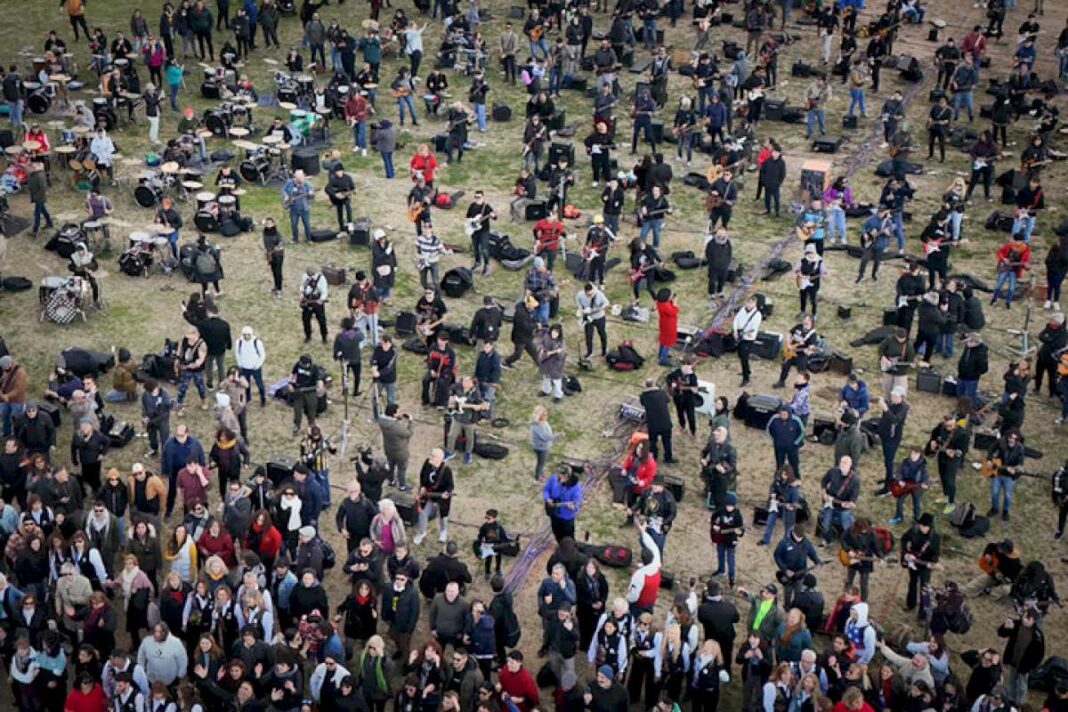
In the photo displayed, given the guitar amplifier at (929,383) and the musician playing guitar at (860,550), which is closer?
the musician playing guitar at (860,550)

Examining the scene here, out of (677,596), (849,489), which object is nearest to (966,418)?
(849,489)

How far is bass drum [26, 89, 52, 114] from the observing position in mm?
38125

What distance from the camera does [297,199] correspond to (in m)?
31.3

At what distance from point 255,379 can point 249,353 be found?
84 centimetres

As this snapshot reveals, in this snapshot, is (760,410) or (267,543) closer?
(267,543)

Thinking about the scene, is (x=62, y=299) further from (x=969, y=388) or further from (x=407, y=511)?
(x=969, y=388)

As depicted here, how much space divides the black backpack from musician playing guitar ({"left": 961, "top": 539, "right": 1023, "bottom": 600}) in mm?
11298

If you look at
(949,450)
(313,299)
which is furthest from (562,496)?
(313,299)

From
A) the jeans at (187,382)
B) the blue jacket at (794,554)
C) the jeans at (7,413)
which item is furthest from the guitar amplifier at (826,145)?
the jeans at (7,413)

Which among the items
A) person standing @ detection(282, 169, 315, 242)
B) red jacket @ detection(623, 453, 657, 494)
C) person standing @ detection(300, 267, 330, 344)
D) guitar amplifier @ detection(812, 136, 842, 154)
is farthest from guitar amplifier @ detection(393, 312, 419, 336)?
guitar amplifier @ detection(812, 136, 842, 154)

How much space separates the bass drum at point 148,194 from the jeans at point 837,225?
1335cm

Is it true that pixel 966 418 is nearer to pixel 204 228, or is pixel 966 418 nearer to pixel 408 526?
pixel 408 526

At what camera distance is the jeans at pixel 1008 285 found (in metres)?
29.3

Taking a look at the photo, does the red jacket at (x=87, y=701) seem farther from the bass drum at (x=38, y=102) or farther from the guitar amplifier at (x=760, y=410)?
the bass drum at (x=38, y=102)
